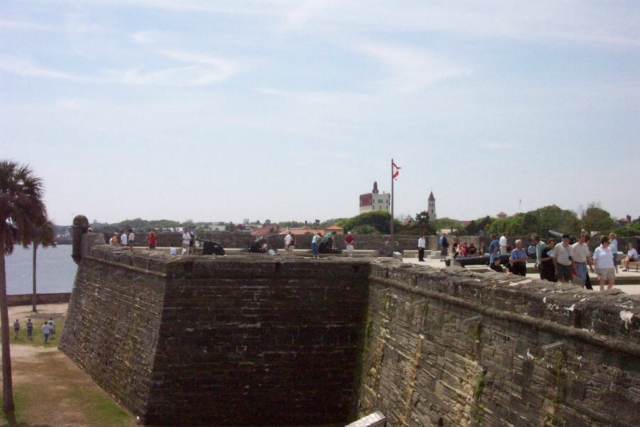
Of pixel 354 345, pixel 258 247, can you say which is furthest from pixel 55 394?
pixel 258 247

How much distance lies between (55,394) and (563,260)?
12176 mm

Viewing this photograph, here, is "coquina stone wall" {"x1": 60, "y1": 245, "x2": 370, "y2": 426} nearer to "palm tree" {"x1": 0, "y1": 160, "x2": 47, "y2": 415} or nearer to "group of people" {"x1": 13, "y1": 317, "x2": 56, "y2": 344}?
"palm tree" {"x1": 0, "y1": 160, "x2": 47, "y2": 415}

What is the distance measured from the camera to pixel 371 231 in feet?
270

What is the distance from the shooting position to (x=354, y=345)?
1440cm

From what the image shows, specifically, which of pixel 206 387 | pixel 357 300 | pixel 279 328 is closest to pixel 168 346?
pixel 206 387

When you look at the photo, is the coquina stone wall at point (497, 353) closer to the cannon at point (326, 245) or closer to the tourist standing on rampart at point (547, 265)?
the tourist standing on rampart at point (547, 265)

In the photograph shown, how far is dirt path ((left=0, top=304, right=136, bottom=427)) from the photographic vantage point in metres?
15.4

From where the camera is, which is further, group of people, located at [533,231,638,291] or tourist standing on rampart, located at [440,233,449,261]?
tourist standing on rampart, located at [440,233,449,261]

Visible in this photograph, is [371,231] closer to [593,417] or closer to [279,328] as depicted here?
[279,328]

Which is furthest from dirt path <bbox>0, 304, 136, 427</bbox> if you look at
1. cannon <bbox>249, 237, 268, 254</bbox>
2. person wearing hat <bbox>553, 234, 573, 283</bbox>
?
person wearing hat <bbox>553, 234, 573, 283</bbox>

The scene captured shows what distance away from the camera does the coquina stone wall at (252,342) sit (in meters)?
14.1

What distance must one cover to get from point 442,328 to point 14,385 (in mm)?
12549

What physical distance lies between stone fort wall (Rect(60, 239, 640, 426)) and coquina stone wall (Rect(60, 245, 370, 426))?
2 cm

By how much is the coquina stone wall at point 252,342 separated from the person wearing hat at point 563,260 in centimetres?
385
